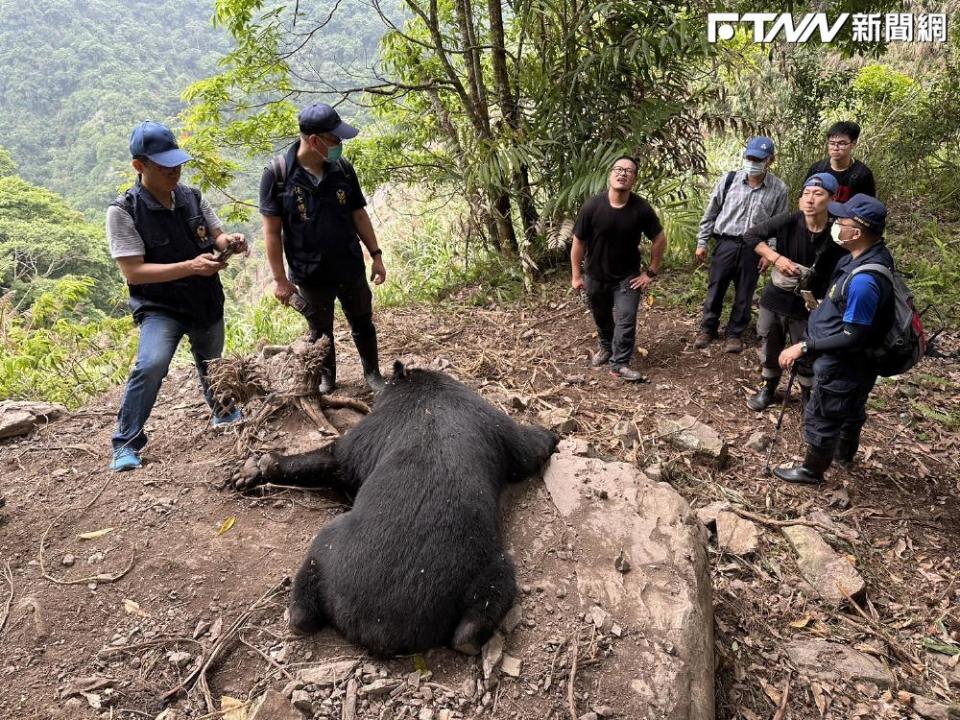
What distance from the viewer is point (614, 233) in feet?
15.3

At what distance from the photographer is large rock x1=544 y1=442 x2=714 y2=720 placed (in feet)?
6.91

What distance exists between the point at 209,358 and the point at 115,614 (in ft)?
5.79

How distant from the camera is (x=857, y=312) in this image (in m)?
3.14

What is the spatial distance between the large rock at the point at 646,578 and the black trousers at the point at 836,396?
139 centimetres

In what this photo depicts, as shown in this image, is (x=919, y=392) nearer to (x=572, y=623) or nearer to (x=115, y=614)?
(x=572, y=623)

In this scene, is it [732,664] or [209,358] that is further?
[209,358]

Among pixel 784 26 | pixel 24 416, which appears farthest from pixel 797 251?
pixel 24 416

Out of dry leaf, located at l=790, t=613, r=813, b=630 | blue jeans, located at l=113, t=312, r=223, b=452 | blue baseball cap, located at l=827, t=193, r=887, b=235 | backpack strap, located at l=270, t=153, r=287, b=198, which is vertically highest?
backpack strap, located at l=270, t=153, r=287, b=198

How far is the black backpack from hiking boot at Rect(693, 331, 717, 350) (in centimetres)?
230

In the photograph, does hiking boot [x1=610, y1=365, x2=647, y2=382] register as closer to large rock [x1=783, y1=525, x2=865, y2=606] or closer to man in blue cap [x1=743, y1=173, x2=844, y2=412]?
man in blue cap [x1=743, y1=173, x2=844, y2=412]

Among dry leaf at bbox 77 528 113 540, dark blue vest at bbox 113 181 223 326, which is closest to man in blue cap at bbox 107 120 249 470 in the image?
dark blue vest at bbox 113 181 223 326

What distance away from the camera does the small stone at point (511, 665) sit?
2138mm

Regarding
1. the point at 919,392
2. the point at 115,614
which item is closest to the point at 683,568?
the point at 115,614

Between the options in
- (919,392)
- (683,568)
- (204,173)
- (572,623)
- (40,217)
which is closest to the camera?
(572,623)
